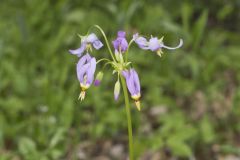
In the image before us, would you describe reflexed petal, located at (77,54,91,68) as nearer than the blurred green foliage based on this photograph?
Yes

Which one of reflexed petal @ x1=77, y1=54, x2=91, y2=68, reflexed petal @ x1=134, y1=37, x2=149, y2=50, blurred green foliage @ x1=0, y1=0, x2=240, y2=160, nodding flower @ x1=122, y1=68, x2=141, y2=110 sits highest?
blurred green foliage @ x1=0, y1=0, x2=240, y2=160

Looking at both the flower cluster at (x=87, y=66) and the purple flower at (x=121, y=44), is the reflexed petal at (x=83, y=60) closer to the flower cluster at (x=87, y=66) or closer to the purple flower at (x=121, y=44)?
the flower cluster at (x=87, y=66)

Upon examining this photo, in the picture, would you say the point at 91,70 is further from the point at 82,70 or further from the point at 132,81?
the point at 132,81

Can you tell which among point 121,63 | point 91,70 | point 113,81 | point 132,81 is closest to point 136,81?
point 132,81

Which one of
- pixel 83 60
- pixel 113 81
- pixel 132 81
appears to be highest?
pixel 113 81

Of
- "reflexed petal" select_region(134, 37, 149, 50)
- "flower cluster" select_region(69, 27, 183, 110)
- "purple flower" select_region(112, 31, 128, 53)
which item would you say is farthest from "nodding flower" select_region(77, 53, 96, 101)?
"reflexed petal" select_region(134, 37, 149, 50)

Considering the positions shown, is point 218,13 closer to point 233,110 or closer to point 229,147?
point 233,110

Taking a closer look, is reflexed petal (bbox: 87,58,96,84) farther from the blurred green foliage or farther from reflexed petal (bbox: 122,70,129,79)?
the blurred green foliage

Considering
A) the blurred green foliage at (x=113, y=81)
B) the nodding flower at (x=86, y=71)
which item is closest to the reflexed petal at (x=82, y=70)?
the nodding flower at (x=86, y=71)
